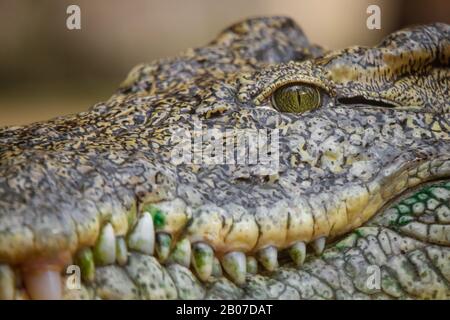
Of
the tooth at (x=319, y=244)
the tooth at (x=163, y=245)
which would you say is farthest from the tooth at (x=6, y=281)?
the tooth at (x=319, y=244)

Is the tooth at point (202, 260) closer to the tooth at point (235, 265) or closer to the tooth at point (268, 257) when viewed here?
the tooth at point (235, 265)

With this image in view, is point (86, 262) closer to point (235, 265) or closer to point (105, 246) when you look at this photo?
point (105, 246)

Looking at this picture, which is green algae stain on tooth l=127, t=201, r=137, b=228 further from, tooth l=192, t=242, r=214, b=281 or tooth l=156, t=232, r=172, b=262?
tooth l=192, t=242, r=214, b=281

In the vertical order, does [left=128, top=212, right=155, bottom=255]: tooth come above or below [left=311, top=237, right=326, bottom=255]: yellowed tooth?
above

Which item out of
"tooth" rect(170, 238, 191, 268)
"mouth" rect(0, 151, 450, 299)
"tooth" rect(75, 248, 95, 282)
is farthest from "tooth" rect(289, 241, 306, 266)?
"tooth" rect(75, 248, 95, 282)

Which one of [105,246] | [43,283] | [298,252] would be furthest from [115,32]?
[43,283]

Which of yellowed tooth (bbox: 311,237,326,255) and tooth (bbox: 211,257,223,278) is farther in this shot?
yellowed tooth (bbox: 311,237,326,255)

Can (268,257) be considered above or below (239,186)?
below
